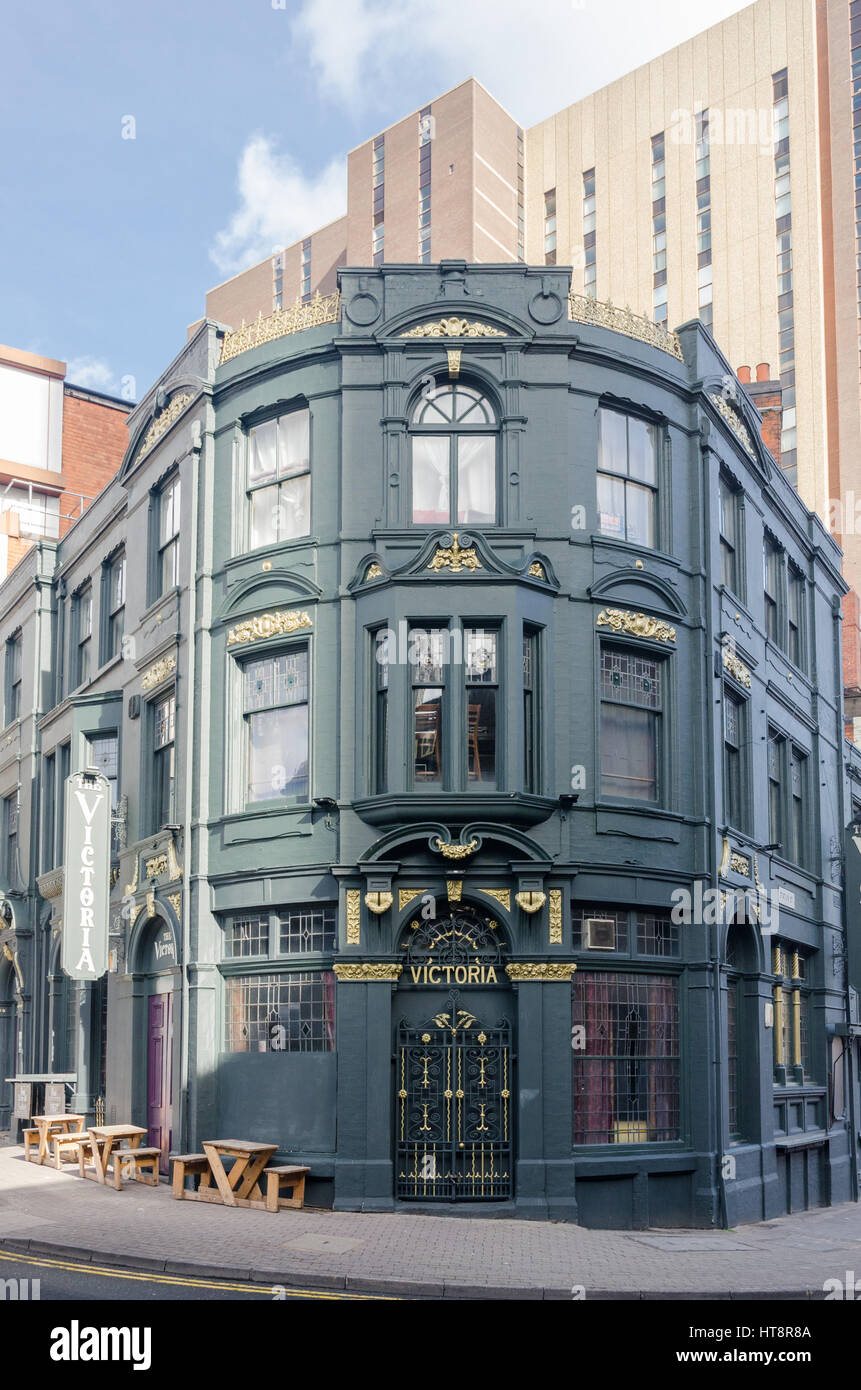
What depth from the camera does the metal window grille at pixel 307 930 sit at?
68.9 ft

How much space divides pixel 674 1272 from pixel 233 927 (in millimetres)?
9055

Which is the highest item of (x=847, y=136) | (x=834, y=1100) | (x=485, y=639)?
(x=847, y=136)

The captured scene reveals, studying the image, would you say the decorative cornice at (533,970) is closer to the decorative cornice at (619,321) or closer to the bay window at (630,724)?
the bay window at (630,724)

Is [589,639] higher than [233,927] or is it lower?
higher

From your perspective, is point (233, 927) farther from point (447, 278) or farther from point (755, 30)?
point (755, 30)

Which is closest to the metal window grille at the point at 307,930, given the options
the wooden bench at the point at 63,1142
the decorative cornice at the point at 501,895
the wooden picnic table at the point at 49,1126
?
the decorative cornice at the point at 501,895

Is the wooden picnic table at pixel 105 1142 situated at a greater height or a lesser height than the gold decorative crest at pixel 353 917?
lesser

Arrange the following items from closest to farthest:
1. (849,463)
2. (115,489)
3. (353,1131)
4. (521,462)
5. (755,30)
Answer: (353,1131) < (521,462) < (115,489) < (849,463) < (755,30)

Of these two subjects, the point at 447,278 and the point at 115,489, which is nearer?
the point at 447,278

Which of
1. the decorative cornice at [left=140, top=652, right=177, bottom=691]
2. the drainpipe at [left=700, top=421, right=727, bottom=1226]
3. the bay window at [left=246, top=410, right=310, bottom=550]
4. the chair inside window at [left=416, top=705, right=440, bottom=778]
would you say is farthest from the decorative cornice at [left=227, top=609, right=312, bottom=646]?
the drainpipe at [left=700, top=421, right=727, bottom=1226]

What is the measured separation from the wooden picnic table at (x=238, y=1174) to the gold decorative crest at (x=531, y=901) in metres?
4.60
